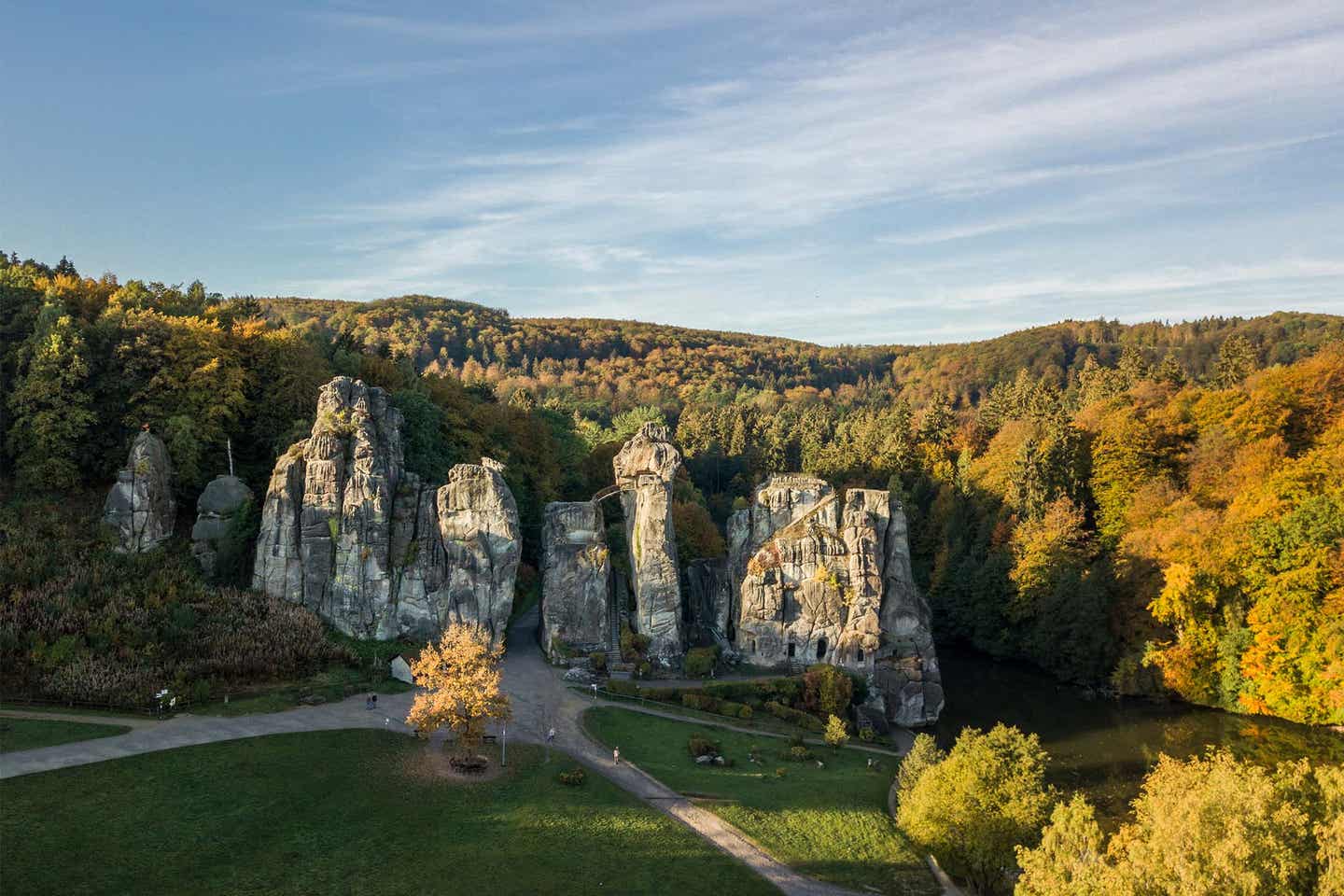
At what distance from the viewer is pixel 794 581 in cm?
4850

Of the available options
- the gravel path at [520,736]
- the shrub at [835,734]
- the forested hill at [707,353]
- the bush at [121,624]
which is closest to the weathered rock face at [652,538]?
the gravel path at [520,736]

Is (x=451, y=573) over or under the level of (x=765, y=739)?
over

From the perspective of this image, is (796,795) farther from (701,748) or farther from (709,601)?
(709,601)

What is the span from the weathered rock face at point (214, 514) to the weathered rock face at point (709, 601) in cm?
2580

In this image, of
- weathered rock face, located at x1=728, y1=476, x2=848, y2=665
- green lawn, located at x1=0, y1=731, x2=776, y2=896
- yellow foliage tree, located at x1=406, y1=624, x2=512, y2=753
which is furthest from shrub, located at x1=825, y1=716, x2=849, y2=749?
A: yellow foliage tree, located at x1=406, y1=624, x2=512, y2=753

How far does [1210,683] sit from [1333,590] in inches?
324

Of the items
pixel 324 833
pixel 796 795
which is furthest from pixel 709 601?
pixel 324 833

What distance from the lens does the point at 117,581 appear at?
39.8 meters

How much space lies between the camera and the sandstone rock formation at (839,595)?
46906 mm

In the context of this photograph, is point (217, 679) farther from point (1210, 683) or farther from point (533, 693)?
point (1210, 683)

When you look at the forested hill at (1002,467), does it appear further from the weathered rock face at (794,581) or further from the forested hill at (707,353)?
the forested hill at (707,353)

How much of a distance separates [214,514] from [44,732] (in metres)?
15.4

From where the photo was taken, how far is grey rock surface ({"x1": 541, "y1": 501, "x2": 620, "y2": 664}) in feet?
153

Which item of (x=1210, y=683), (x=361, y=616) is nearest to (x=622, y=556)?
(x=361, y=616)
